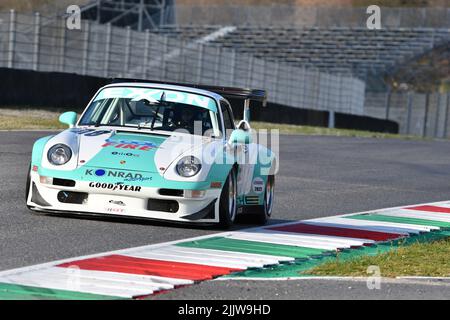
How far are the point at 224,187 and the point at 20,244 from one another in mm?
2040

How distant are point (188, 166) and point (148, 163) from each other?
0.32 meters

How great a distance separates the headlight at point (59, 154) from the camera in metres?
9.34

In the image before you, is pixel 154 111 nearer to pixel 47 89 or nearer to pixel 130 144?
pixel 130 144

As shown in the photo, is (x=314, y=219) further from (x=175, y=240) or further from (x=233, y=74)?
(x=233, y=74)

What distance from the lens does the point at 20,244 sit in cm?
809

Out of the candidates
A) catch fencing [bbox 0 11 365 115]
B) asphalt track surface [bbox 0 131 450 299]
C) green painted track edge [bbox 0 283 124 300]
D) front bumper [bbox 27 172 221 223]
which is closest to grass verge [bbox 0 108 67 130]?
asphalt track surface [bbox 0 131 450 299]

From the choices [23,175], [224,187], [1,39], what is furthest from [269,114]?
[224,187]

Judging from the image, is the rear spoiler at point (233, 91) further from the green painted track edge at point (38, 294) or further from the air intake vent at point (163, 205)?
the green painted track edge at point (38, 294)

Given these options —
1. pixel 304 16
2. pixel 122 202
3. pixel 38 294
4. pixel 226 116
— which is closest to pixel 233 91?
pixel 226 116

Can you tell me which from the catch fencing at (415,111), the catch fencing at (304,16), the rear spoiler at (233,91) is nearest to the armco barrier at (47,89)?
the rear spoiler at (233,91)

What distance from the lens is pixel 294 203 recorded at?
12.9 metres

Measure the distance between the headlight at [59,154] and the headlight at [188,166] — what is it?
0.89 m

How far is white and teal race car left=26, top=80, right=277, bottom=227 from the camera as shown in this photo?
9234 millimetres

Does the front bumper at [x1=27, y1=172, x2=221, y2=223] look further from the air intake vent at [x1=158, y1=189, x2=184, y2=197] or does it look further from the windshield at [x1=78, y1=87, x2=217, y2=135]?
the windshield at [x1=78, y1=87, x2=217, y2=135]
